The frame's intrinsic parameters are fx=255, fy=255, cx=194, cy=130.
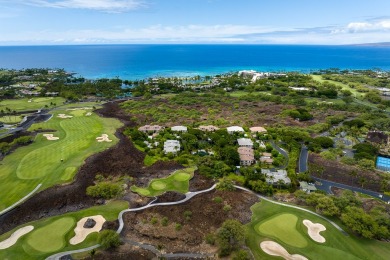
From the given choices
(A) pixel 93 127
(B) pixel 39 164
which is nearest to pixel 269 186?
(B) pixel 39 164

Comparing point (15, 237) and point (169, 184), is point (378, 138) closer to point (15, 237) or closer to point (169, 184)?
point (169, 184)

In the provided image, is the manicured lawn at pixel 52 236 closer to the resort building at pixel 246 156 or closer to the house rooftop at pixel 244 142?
the resort building at pixel 246 156

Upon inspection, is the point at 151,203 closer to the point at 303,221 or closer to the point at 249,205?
the point at 249,205

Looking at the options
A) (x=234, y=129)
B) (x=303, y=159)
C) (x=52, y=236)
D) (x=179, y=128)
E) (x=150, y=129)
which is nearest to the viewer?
(x=52, y=236)

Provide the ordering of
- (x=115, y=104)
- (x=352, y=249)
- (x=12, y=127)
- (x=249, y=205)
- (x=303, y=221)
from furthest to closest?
(x=115, y=104) → (x=12, y=127) → (x=249, y=205) → (x=303, y=221) → (x=352, y=249)

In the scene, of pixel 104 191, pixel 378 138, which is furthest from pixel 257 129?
pixel 104 191

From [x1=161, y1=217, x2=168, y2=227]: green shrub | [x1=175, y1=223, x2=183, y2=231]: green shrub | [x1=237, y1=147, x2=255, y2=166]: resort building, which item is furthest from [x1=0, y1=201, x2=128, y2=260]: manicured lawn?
[x1=237, y1=147, x2=255, y2=166]: resort building
